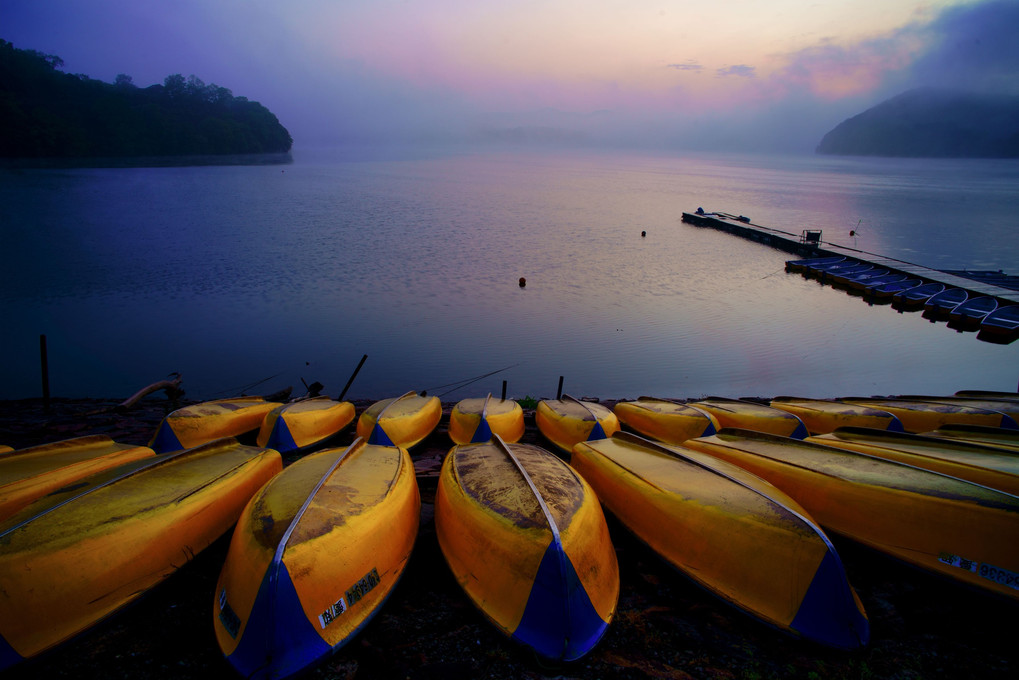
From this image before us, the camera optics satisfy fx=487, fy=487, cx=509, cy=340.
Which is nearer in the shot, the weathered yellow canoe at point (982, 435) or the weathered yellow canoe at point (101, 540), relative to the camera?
the weathered yellow canoe at point (101, 540)

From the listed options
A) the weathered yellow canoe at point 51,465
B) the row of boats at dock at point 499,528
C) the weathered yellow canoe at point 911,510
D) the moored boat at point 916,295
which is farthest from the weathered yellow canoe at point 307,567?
the moored boat at point 916,295

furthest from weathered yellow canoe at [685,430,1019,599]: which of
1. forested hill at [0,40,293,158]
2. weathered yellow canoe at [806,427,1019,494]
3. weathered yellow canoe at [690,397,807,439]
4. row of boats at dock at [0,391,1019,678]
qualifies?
forested hill at [0,40,293,158]

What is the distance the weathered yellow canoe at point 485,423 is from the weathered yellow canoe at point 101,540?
134 inches

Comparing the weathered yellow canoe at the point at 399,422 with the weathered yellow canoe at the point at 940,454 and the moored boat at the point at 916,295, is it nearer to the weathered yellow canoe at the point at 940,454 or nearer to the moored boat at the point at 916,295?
the weathered yellow canoe at the point at 940,454

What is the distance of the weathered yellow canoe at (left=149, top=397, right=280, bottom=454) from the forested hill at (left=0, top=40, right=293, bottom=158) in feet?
257

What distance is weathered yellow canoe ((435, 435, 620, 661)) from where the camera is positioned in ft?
12.0

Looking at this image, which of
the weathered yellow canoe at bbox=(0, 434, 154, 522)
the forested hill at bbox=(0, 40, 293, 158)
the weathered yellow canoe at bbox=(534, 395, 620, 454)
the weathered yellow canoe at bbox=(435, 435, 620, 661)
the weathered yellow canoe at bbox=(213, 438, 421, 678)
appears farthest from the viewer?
the forested hill at bbox=(0, 40, 293, 158)

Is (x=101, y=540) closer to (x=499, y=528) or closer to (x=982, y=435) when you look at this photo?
(x=499, y=528)

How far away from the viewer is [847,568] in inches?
185

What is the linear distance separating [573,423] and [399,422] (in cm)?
280

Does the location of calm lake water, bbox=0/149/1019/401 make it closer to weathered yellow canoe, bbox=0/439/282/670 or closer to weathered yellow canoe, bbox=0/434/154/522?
weathered yellow canoe, bbox=0/434/154/522

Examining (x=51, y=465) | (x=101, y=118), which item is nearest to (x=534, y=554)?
(x=51, y=465)

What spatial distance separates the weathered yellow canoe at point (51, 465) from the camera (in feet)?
15.6

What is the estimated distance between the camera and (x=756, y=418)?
7738 millimetres
